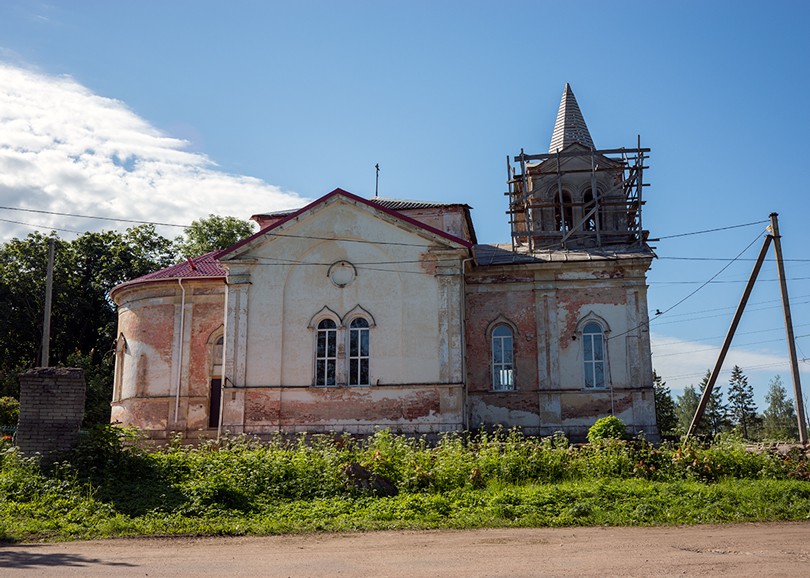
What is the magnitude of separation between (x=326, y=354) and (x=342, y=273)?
7.45 ft

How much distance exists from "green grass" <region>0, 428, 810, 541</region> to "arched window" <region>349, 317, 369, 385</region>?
456 cm

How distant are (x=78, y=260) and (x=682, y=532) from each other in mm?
33605

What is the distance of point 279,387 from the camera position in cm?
2097

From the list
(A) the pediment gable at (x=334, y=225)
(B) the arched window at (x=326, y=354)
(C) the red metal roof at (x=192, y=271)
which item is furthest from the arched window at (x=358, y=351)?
(C) the red metal roof at (x=192, y=271)

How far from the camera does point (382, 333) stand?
21062 mm

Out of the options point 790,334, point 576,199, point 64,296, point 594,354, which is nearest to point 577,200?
point 576,199

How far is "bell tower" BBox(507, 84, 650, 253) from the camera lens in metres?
26.1

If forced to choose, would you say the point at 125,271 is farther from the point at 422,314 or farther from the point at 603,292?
the point at 603,292

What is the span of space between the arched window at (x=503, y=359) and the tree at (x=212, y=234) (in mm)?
21221

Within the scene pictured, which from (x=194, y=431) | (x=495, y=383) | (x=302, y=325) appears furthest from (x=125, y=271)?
(x=495, y=383)

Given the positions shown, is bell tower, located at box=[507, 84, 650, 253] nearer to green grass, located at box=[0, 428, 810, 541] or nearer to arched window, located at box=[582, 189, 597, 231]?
arched window, located at box=[582, 189, 597, 231]

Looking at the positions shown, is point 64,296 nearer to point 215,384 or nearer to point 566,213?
point 215,384

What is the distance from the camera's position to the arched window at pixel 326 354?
21141mm

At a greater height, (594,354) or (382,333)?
(382,333)
